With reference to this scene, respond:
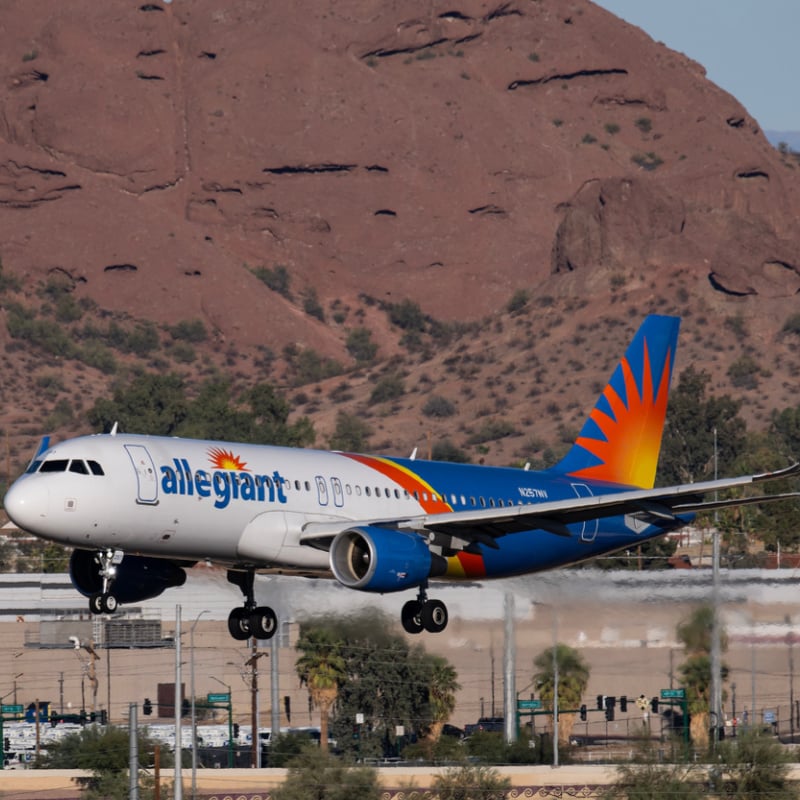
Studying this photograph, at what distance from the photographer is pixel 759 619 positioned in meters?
63.3

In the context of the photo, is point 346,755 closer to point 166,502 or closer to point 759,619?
point 759,619

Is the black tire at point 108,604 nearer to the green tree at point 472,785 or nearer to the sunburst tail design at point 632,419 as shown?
the sunburst tail design at point 632,419

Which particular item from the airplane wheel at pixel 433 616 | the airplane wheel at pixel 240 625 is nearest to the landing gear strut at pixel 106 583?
the airplane wheel at pixel 240 625

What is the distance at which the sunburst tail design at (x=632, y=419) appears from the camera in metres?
59.9

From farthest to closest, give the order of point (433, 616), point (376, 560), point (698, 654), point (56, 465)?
point (698, 654), point (433, 616), point (376, 560), point (56, 465)

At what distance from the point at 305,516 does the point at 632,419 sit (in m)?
17.1

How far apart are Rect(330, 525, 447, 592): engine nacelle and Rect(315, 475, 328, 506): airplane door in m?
1.39

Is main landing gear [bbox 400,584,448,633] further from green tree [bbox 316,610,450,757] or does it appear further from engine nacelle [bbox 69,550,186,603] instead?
green tree [bbox 316,610,450,757]

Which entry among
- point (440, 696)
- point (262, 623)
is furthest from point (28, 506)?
point (440, 696)

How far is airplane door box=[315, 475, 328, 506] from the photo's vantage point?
158 ft

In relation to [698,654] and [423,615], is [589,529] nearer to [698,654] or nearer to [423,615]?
[423,615]

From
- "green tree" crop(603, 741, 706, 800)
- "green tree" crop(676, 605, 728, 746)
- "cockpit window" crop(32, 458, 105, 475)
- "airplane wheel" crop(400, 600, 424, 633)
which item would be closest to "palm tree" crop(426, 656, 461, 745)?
"green tree" crop(603, 741, 706, 800)

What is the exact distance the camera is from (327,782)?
263 feet

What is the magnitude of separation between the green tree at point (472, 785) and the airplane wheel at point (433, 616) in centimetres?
3111
